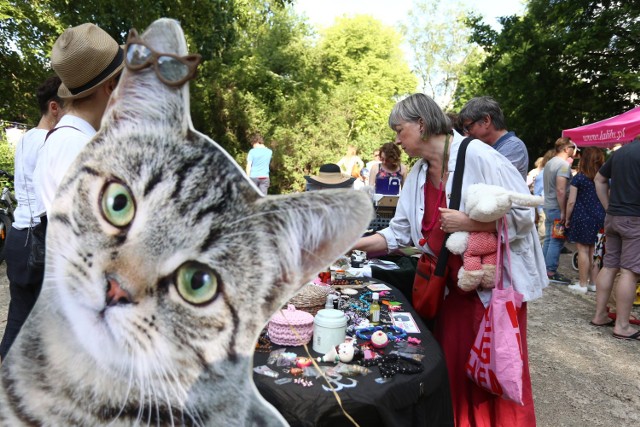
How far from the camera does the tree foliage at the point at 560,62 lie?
10.6 metres

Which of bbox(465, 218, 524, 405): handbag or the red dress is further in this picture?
the red dress

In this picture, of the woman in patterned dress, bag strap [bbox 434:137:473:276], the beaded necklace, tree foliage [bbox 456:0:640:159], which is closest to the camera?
the beaded necklace

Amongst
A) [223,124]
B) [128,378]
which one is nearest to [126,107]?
[128,378]

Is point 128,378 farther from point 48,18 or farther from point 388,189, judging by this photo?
point 48,18

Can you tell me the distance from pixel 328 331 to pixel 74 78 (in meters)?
1.22

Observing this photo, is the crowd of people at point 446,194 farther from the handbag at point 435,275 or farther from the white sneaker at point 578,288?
the white sneaker at point 578,288

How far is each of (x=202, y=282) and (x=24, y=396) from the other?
1.69 feet

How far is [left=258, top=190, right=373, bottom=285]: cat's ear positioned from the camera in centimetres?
93

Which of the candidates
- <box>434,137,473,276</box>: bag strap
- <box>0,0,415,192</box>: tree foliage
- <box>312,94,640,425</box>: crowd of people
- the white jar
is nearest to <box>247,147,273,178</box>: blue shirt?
<box>0,0,415,192</box>: tree foliage

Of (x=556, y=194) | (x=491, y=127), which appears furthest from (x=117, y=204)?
(x=556, y=194)

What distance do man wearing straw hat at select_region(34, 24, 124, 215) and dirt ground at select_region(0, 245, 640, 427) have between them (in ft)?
9.81

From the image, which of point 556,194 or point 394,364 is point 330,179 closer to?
point 556,194

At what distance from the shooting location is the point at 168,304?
0.99 metres

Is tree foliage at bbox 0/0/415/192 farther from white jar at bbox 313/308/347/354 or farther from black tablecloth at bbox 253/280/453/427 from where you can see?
black tablecloth at bbox 253/280/453/427
